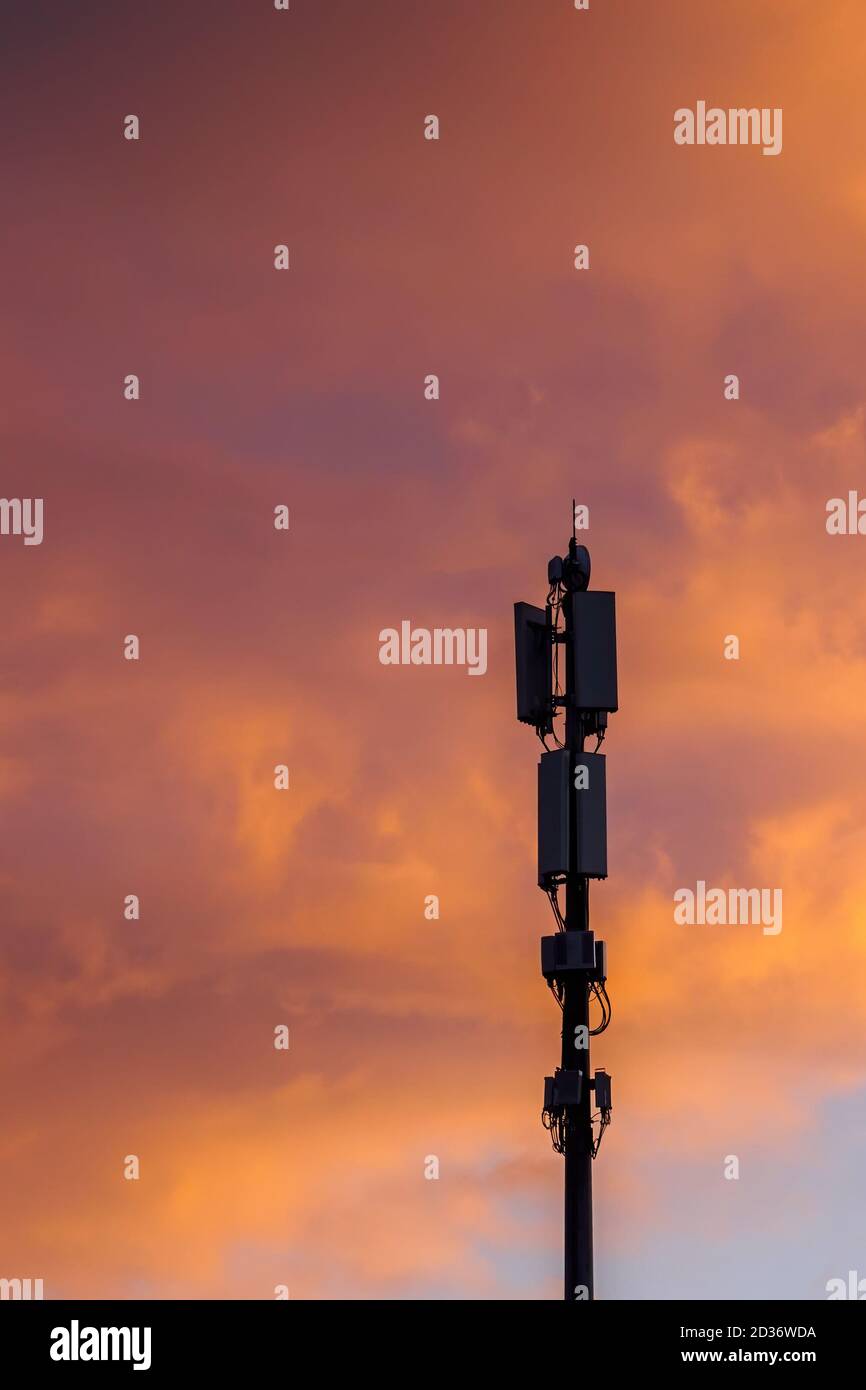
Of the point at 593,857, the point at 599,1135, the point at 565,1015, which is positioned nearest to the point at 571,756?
the point at 593,857

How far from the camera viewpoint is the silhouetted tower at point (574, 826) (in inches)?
1391

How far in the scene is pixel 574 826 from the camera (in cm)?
3669

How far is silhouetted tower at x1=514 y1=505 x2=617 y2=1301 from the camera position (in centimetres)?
3534
